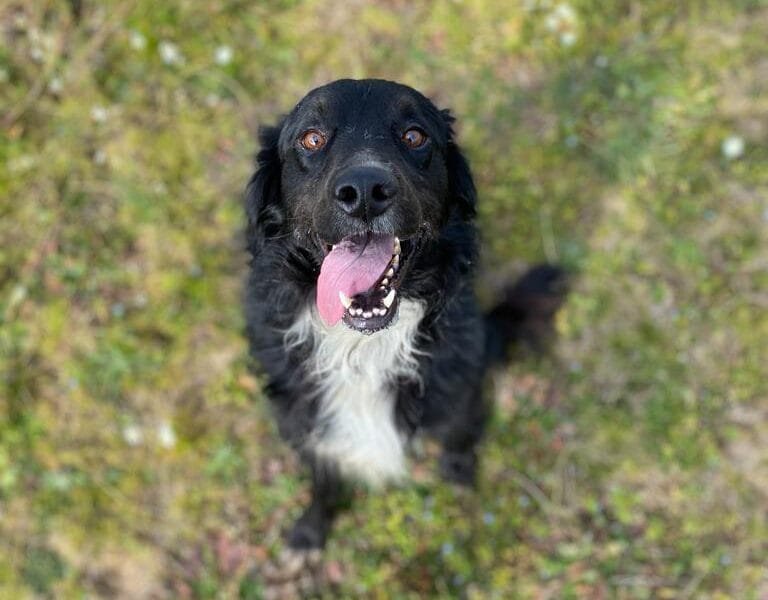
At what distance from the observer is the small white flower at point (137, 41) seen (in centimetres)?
482

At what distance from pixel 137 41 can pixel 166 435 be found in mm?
2891

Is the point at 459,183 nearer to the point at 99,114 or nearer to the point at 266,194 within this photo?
the point at 266,194

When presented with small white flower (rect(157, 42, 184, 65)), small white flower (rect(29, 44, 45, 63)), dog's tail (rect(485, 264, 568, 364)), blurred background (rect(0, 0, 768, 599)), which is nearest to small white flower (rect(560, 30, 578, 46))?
blurred background (rect(0, 0, 768, 599))

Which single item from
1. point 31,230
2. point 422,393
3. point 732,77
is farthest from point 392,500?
point 732,77

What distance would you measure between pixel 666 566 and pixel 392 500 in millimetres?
1698

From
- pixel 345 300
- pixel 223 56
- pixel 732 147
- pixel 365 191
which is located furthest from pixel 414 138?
pixel 732 147

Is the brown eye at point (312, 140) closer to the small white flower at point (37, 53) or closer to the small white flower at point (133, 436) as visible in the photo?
the small white flower at point (133, 436)

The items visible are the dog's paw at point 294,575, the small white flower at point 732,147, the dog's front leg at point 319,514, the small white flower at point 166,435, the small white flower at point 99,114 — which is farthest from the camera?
the small white flower at point 99,114

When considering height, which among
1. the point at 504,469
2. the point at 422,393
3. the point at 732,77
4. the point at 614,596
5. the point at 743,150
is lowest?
the point at 614,596

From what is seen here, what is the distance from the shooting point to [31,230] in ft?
15.4

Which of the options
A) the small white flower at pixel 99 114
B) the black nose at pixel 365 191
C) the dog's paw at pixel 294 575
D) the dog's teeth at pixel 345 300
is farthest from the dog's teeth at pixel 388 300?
the small white flower at pixel 99 114

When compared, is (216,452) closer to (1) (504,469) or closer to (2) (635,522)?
(1) (504,469)

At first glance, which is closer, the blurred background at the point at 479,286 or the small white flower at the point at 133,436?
the blurred background at the point at 479,286

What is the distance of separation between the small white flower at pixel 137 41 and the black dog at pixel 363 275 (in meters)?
2.40
